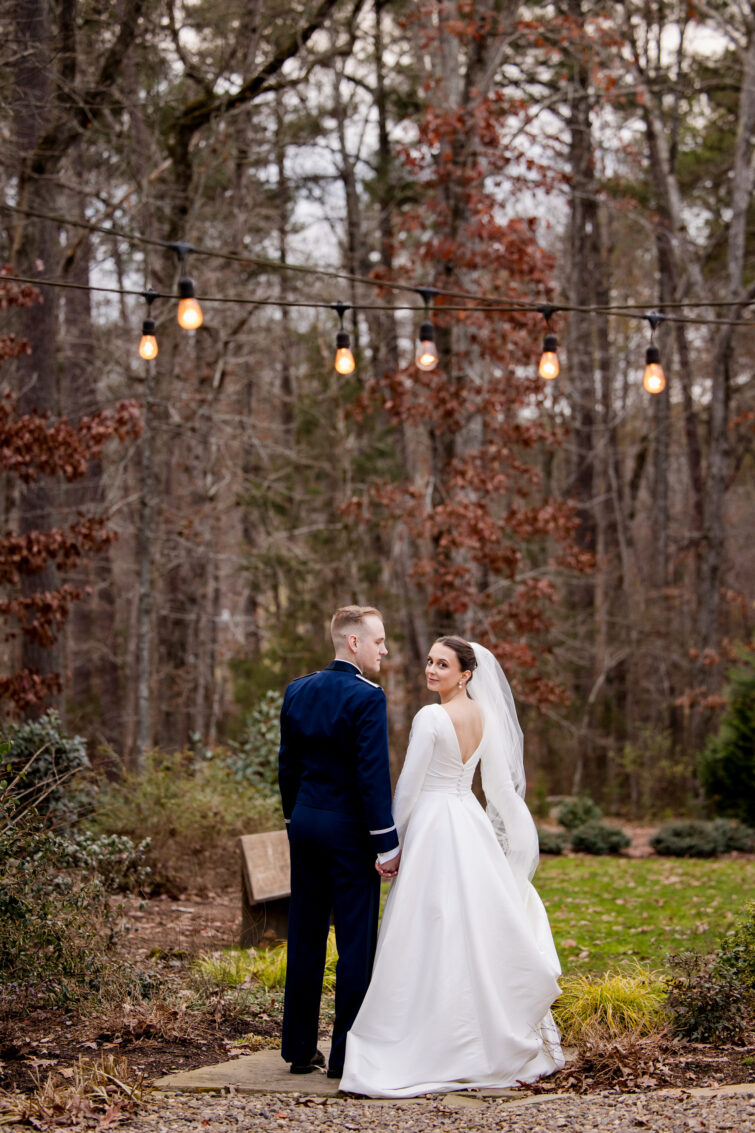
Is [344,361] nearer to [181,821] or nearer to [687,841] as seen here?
[181,821]

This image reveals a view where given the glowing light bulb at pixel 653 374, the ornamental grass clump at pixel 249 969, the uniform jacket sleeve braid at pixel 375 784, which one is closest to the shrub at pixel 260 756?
the ornamental grass clump at pixel 249 969

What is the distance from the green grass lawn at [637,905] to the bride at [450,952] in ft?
5.31

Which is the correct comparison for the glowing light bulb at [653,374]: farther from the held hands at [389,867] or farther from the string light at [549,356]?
the held hands at [389,867]

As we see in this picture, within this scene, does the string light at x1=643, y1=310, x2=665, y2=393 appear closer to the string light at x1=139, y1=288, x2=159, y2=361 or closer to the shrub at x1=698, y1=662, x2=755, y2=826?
the string light at x1=139, y1=288, x2=159, y2=361

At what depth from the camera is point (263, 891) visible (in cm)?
771

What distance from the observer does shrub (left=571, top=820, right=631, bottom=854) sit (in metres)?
13.6

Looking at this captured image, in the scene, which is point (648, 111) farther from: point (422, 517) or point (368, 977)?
point (368, 977)

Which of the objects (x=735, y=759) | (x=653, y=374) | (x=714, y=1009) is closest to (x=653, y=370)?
(x=653, y=374)

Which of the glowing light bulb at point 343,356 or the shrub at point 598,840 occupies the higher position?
the glowing light bulb at point 343,356

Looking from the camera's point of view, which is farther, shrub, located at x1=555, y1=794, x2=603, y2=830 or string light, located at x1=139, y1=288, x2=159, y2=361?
shrub, located at x1=555, y1=794, x2=603, y2=830

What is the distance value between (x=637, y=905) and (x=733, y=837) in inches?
161

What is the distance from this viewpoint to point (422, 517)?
14.5 m

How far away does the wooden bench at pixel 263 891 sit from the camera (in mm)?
7750

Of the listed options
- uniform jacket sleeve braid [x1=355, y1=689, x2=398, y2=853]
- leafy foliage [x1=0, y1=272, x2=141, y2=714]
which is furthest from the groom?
leafy foliage [x1=0, y1=272, x2=141, y2=714]
